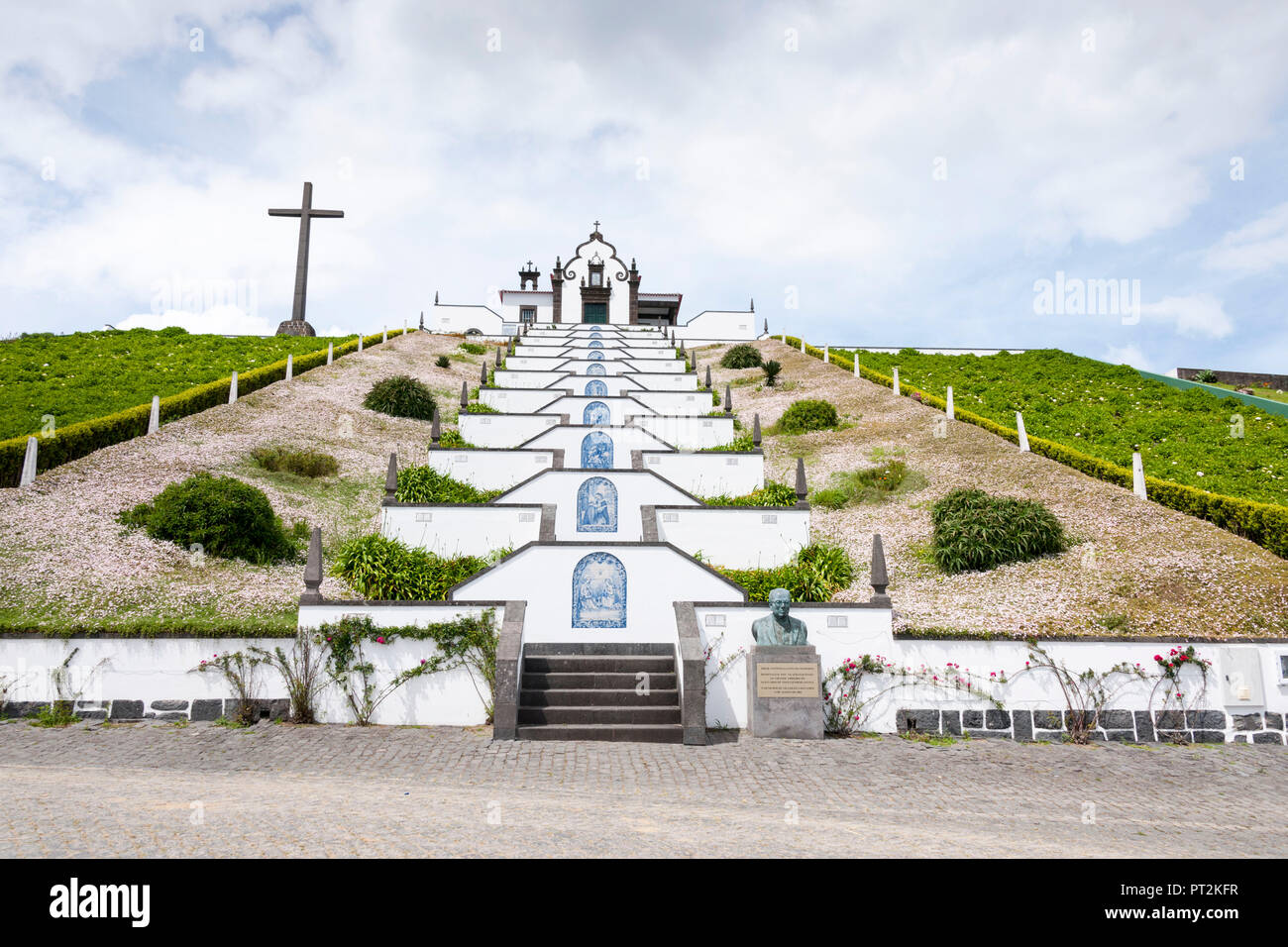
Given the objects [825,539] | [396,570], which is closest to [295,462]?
[396,570]

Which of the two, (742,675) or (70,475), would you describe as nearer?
(742,675)

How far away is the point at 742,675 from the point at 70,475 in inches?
653

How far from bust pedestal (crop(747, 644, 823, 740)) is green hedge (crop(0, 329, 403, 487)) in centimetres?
1743

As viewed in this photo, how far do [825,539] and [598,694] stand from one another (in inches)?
365

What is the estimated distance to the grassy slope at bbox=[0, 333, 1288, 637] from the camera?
12.8 m

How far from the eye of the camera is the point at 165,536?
15.6 m

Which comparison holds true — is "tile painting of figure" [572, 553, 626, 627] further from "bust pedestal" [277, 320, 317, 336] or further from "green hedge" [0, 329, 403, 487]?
"bust pedestal" [277, 320, 317, 336]

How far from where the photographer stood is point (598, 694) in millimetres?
11492

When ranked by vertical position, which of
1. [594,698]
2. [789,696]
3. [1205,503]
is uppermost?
[1205,503]

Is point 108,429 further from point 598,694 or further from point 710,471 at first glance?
point 598,694

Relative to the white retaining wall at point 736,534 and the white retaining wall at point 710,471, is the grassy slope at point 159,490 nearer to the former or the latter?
the white retaining wall at point 736,534

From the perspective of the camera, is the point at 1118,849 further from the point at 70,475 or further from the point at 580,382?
the point at 580,382

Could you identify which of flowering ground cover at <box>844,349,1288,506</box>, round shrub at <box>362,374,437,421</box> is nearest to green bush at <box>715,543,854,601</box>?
flowering ground cover at <box>844,349,1288,506</box>
